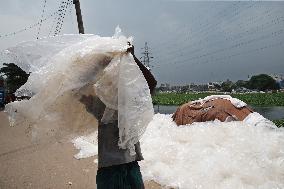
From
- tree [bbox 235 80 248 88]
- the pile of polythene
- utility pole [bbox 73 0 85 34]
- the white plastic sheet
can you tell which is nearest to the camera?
the white plastic sheet

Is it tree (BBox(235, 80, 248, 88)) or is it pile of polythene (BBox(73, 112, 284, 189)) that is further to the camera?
tree (BBox(235, 80, 248, 88))

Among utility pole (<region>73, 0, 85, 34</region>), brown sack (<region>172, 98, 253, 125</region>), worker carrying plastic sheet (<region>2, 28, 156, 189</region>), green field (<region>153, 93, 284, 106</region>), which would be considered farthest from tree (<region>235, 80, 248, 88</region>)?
worker carrying plastic sheet (<region>2, 28, 156, 189</region>)

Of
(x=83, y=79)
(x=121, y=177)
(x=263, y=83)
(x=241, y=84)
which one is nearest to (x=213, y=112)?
(x=121, y=177)

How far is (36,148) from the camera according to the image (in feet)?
28.1

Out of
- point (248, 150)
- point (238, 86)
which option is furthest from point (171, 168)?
point (238, 86)

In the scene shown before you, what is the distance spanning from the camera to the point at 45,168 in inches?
263

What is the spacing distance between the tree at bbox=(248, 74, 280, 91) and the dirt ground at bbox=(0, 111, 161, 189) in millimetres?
106454

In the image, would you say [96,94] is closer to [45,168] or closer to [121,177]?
[121,177]

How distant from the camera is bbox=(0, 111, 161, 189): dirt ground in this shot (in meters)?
5.72

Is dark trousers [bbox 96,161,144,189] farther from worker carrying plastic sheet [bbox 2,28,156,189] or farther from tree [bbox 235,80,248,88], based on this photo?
tree [bbox 235,80,248,88]

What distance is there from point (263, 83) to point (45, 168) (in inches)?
4293

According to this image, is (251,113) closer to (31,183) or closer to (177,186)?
(177,186)

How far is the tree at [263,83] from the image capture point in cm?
10681

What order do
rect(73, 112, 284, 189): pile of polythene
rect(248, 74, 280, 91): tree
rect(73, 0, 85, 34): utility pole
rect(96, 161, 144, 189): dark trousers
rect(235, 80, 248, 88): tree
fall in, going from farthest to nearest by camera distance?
rect(235, 80, 248, 88): tree < rect(248, 74, 280, 91): tree < rect(73, 0, 85, 34): utility pole < rect(73, 112, 284, 189): pile of polythene < rect(96, 161, 144, 189): dark trousers
